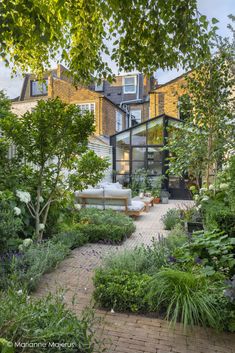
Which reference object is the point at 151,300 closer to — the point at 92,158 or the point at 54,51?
the point at 92,158

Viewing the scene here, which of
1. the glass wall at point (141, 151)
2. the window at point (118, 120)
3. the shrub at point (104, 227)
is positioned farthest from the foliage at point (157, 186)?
the window at point (118, 120)

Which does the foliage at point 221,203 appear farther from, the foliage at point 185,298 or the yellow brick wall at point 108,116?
the yellow brick wall at point 108,116

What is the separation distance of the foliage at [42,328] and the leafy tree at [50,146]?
2.47 meters

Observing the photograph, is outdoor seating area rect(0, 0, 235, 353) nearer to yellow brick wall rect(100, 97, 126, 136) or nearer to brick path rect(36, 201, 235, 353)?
brick path rect(36, 201, 235, 353)

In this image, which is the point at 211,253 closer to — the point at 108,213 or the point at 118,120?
the point at 108,213

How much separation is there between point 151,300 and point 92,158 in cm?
281

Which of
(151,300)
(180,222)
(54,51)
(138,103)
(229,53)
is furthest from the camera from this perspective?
(138,103)

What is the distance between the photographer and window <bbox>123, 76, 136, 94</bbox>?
19.5 meters

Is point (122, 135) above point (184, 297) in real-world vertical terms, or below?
above

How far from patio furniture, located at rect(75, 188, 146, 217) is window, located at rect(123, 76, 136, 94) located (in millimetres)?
13221

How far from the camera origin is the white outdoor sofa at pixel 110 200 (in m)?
8.30

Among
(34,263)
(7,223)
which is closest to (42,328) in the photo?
(34,263)

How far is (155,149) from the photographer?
1345cm

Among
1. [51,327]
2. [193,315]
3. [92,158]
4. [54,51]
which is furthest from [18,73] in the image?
[193,315]
